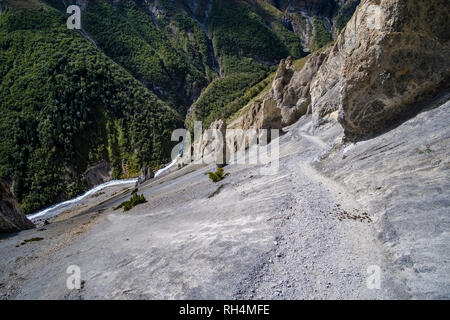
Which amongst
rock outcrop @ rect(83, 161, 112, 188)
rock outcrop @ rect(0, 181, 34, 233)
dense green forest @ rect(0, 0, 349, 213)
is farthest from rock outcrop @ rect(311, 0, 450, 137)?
rock outcrop @ rect(83, 161, 112, 188)

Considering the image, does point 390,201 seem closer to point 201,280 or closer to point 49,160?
point 201,280

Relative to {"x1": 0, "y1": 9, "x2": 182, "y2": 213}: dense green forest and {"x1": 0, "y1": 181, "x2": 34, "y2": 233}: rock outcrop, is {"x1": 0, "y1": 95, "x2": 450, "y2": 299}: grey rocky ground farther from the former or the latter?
{"x1": 0, "y1": 9, "x2": 182, "y2": 213}: dense green forest

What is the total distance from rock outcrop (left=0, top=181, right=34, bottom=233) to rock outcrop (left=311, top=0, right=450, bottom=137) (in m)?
39.8

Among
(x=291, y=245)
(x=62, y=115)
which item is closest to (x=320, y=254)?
(x=291, y=245)

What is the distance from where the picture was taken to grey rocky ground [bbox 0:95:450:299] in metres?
9.05

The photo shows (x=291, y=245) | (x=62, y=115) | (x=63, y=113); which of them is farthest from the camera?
(x=63, y=113)

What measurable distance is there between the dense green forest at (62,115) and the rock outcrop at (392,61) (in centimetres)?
11014

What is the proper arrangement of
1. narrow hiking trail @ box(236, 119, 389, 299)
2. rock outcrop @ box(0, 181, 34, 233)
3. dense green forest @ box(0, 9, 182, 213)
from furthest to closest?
dense green forest @ box(0, 9, 182, 213) → rock outcrop @ box(0, 181, 34, 233) → narrow hiking trail @ box(236, 119, 389, 299)

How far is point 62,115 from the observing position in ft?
406

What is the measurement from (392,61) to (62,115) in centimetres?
14198

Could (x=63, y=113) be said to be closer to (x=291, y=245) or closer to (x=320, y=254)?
(x=291, y=245)

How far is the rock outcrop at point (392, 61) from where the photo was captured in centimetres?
1450

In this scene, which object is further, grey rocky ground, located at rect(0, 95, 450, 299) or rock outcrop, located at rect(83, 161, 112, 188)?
rock outcrop, located at rect(83, 161, 112, 188)
